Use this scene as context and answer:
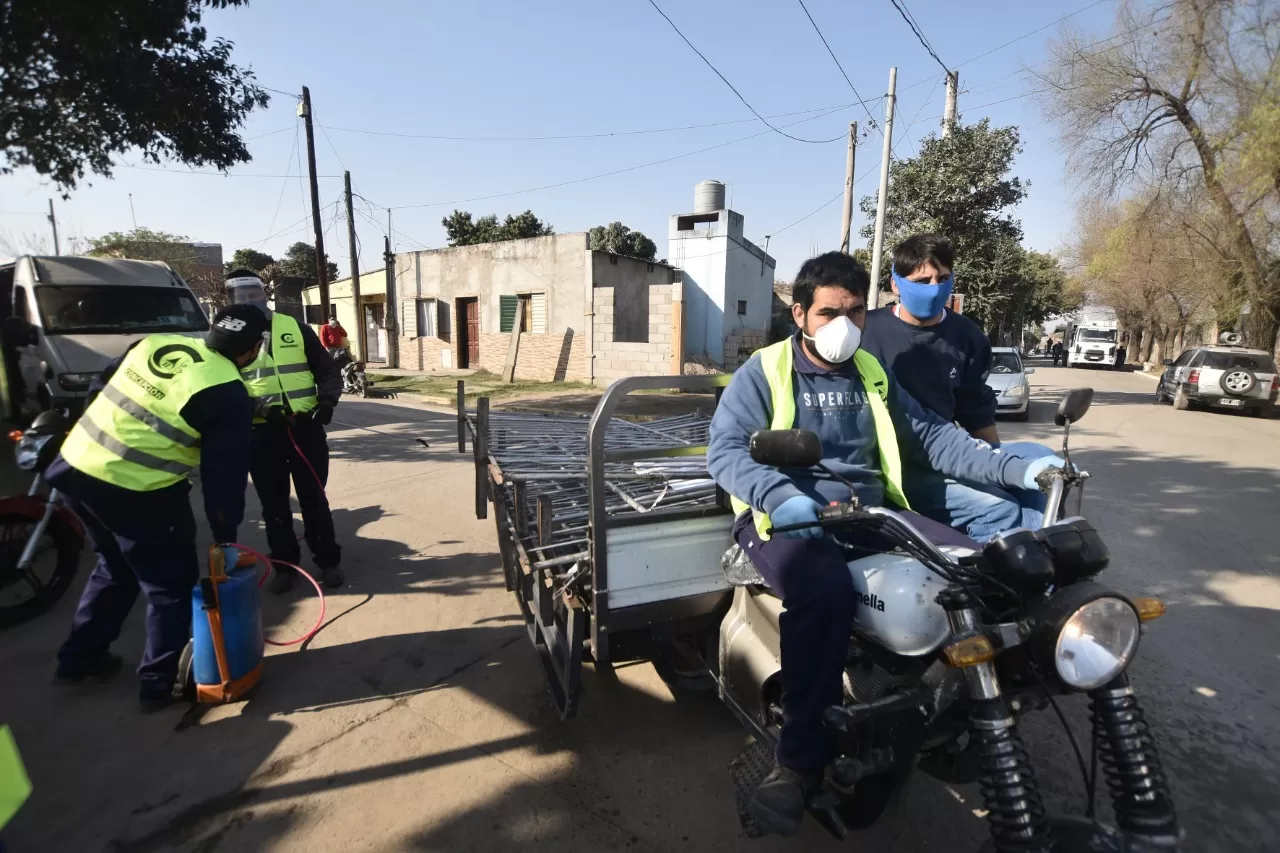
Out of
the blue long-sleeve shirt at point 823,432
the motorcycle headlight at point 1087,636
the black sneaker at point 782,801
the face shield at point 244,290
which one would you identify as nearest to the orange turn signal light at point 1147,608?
the motorcycle headlight at point 1087,636

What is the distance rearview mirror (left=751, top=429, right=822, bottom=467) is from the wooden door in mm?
18515

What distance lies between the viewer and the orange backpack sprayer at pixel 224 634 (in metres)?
2.84

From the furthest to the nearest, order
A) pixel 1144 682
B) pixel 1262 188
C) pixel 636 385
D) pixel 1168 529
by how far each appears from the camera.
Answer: pixel 1262 188 < pixel 1168 529 < pixel 1144 682 < pixel 636 385

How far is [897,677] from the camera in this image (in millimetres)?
1899

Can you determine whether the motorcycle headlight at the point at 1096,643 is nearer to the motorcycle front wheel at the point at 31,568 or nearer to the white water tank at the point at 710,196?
the motorcycle front wheel at the point at 31,568

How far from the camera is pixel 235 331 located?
298 centimetres

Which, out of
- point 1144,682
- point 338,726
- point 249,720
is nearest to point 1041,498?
point 1144,682

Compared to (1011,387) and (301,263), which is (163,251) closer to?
(301,263)

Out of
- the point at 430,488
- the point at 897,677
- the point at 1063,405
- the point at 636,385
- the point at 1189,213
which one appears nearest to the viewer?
the point at 897,677

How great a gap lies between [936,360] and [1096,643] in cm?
182

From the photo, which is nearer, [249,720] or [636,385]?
[636,385]

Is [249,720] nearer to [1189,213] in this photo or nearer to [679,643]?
[679,643]

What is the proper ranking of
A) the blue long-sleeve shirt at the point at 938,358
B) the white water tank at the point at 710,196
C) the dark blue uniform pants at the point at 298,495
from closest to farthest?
the blue long-sleeve shirt at the point at 938,358, the dark blue uniform pants at the point at 298,495, the white water tank at the point at 710,196

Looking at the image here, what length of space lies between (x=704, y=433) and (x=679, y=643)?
186 centimetres
